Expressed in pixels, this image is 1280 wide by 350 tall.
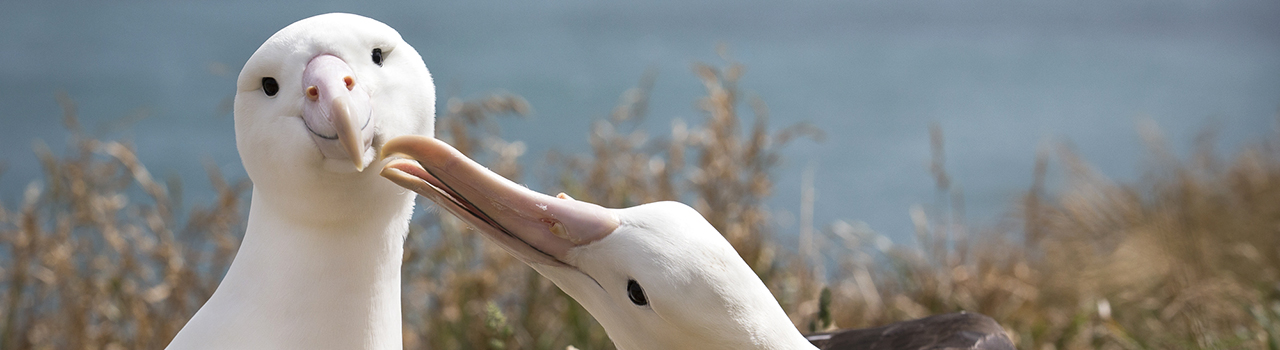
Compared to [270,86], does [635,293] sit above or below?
below

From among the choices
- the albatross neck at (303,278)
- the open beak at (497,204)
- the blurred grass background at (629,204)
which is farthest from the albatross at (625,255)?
the blurred grass background at (629,204)

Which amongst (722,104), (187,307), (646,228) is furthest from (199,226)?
(646,228)

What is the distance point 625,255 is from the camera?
1.60 meters

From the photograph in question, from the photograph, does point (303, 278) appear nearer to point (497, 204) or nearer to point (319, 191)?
point (319, 191)

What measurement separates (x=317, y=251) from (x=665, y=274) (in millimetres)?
623

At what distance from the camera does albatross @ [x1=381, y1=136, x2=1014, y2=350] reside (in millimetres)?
1567

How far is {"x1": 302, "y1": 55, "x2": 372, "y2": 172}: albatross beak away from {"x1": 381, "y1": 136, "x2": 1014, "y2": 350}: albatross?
68mm

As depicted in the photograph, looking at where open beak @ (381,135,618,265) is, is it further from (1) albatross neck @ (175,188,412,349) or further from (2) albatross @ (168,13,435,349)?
(1) albatross neck @ (175,188,412,349)

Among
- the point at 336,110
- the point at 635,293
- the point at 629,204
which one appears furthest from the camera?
the point at 629,204

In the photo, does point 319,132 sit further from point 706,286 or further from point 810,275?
point 810,275

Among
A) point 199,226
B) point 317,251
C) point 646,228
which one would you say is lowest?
point 199,226

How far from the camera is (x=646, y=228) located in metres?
1.60

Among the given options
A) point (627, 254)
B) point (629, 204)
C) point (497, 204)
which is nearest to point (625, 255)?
point (627, 254)

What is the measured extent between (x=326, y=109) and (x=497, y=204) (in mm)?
296
